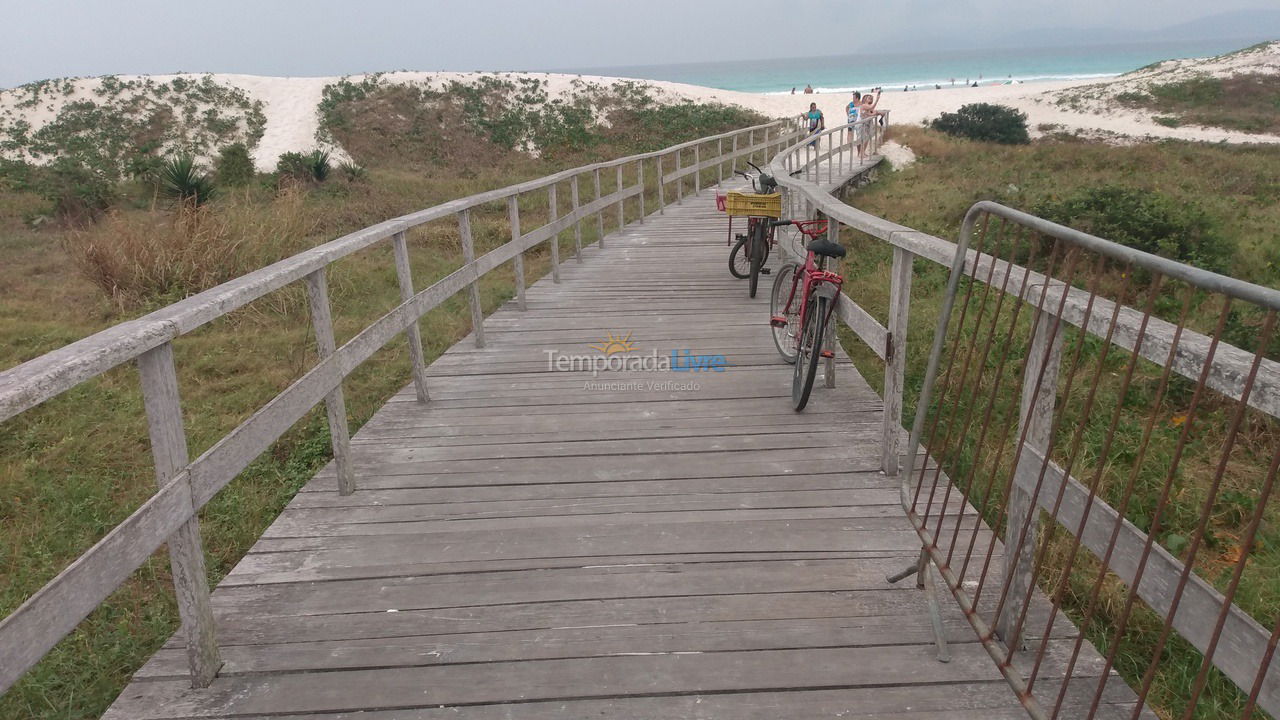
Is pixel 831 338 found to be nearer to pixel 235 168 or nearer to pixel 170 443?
pixel 170 443

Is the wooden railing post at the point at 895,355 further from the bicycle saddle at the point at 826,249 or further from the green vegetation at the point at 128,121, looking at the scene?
the green vegetation at the point at 128,121

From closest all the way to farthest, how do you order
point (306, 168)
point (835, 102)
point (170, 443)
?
point (170, 443) < point (306, 168) < point (835, 102)

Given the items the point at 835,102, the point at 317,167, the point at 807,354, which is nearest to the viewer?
the point at 807,354

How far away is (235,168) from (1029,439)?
23587mm

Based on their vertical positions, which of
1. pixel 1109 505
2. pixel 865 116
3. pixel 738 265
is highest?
pixel 865 116

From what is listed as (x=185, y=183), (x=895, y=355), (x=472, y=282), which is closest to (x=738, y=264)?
(x=472, y=282)

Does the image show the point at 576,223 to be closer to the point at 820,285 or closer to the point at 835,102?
the point at 820,285

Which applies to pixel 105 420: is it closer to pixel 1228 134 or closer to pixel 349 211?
pixel 349 211

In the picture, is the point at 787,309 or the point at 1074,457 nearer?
the point at 1074,457

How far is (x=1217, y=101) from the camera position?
41.0 metres

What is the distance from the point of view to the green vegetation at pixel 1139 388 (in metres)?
3.77

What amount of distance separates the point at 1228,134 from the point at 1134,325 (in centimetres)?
4024

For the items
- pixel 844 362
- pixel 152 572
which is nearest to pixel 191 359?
pixel 152 572

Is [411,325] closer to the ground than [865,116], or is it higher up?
closer to the ground
